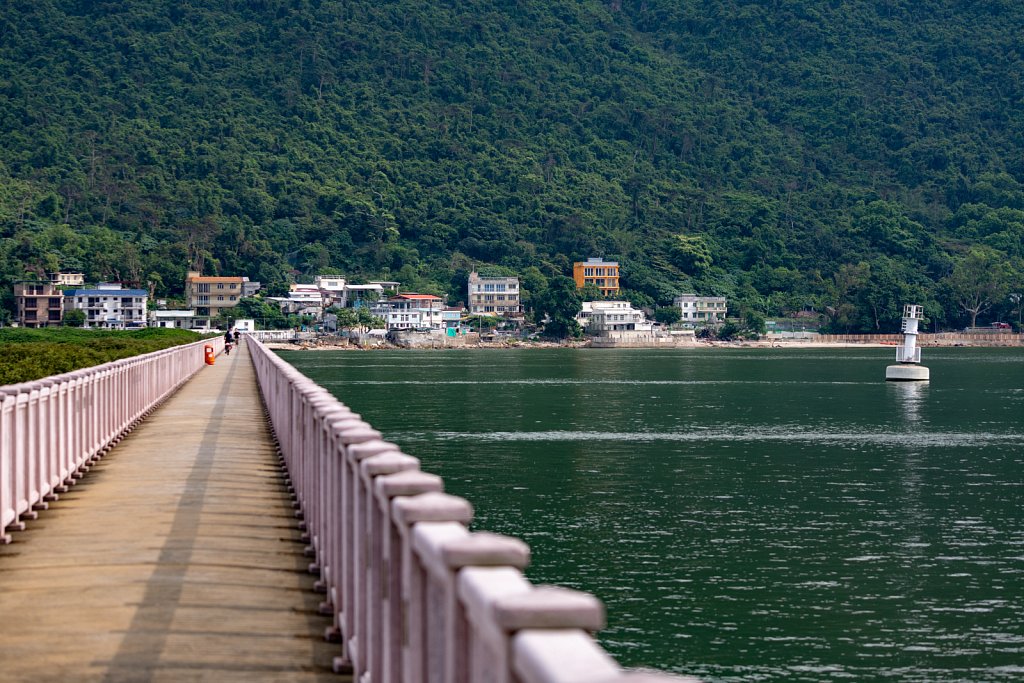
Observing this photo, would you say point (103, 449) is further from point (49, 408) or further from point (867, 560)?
point (867, 560)

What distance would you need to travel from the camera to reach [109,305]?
183000 mm

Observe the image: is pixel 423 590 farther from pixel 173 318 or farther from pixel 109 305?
pixel 173 318

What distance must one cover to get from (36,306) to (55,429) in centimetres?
17554

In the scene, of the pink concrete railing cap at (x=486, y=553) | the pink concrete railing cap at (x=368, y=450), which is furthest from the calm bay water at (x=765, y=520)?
the pink concrete railing cap at (x=486, y=553)

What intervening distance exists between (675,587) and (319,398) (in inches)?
457

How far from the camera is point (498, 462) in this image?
40000mm

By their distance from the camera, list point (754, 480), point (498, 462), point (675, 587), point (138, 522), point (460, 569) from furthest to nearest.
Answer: point (498, 462), point (754, 480), point (675, 587), point (138, 522), point (460, 569)

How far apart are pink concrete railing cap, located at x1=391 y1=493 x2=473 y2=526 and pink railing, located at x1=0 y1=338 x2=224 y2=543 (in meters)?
6.90

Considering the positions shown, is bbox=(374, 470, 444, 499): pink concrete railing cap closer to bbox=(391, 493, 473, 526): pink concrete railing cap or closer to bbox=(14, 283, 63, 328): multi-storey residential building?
bbox=(391, 493, 473, 526): pink concrete railing cap

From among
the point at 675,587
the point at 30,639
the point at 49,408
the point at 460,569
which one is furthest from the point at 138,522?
the point at 675,587

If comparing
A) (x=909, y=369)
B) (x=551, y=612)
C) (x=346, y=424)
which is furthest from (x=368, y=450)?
(x=909, y=369)

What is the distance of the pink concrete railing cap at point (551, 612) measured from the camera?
3.46m

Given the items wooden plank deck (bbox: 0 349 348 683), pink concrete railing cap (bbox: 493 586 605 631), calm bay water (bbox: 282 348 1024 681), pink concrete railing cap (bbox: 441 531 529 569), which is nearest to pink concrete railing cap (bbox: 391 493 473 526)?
pink concrete railing cap (bbox: 441 531 529 569)

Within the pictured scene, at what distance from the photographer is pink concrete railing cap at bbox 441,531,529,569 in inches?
165
